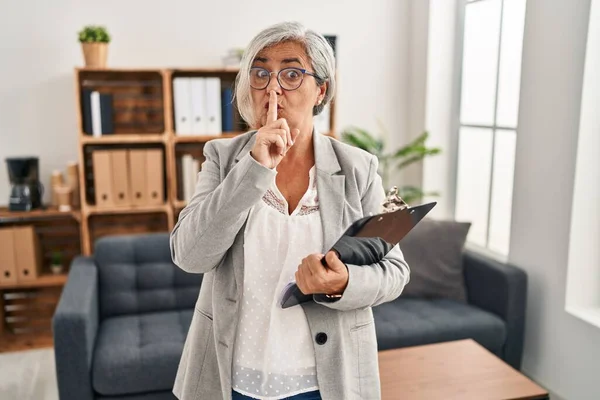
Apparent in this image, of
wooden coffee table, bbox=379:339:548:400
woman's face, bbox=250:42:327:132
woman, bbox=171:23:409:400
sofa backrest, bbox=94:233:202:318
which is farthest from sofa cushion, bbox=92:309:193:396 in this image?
woman's face, bbox=250:42:327:132

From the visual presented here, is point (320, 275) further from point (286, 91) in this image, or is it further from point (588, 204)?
point (588, 204)

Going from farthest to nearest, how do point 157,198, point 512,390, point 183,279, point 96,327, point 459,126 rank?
1. point 459,126
2. point 157,198
3. point 183,279
4. point 96,327
5. point 512,390

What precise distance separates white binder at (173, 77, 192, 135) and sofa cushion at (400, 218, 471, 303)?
4.99ft

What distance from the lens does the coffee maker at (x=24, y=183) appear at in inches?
132

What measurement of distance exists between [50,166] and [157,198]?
0.76 m

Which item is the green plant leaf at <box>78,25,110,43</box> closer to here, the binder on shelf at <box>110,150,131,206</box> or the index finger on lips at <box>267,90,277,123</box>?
the binder on shelf at <box>110,150,131,206</box>

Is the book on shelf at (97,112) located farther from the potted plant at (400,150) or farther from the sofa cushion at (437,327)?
the sofa cushion at (437,327)

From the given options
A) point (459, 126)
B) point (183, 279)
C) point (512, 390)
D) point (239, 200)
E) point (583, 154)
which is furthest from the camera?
point (459, 126)

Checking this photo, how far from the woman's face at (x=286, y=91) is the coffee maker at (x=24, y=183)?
267 centimetres

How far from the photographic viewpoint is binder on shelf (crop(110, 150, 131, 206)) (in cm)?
342

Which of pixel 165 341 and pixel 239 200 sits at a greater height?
pixel 239 200

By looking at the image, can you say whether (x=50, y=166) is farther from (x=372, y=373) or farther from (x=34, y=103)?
(x=372, y=373)

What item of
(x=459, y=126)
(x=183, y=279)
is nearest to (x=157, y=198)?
(x=183, y=279)

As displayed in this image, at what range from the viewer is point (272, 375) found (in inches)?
46.4
